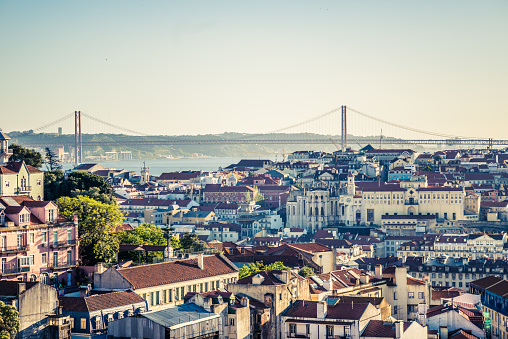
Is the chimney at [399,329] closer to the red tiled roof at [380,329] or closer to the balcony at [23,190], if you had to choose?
the red tiled roof at [380,329]

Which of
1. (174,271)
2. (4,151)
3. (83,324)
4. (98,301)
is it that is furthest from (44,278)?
(4,151)

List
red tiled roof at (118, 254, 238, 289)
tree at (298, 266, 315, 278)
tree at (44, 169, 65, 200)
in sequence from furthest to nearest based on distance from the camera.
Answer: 1. tree at (44, 169, 65, 200)
2. tree at (298, 266, 315, 278)
3. red tiled roof at (118, 254, 238, 289)

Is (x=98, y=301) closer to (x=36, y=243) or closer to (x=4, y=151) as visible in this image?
(x=36, y=243)

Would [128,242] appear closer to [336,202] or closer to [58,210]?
[58,210]

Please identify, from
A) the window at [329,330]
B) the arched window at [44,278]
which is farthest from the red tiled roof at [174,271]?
the window at [329,330]

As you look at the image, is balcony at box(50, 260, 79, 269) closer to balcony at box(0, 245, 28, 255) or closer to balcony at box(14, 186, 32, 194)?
balcony at box(0, 245, 28, 255)

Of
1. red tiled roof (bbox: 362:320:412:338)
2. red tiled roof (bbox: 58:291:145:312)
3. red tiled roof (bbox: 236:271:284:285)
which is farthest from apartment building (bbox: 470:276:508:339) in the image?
red tiled roof (bbox: 58:291:145:312)

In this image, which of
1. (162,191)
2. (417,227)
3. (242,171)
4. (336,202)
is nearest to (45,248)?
(417,227)
